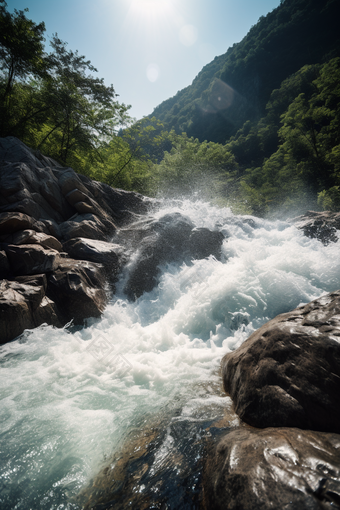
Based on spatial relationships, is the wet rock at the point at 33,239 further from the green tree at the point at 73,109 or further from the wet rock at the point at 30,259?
the green tree at the point at 73,109

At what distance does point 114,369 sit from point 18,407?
1571mm

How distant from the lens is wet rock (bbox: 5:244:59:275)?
5.81 meters

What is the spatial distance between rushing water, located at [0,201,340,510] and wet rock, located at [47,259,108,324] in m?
0.41

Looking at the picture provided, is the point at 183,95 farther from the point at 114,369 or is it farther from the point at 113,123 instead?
the point at 114,369

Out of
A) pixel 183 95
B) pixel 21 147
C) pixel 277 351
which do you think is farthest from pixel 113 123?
pixel 183 95

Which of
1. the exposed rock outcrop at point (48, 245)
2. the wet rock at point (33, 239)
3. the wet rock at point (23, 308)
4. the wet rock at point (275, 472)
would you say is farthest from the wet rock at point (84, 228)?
the wet rock at point (275, 472)

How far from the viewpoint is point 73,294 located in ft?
19.0

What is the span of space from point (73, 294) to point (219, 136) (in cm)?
6189

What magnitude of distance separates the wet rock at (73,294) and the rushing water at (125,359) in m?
0.41

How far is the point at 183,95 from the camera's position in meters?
88.2

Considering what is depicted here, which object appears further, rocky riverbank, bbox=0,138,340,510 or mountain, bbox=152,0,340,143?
mountain, bbox=152,0,340,143

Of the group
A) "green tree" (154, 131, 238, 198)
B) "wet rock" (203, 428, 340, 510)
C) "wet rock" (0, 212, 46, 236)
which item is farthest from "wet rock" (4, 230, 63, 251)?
"green tree" (154, 131, 238, 198)

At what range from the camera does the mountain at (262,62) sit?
1790 inches

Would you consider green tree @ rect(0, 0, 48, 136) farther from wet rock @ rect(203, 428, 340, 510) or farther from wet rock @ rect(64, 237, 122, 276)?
wet rock @ rect(203, 428, 340, 510)
